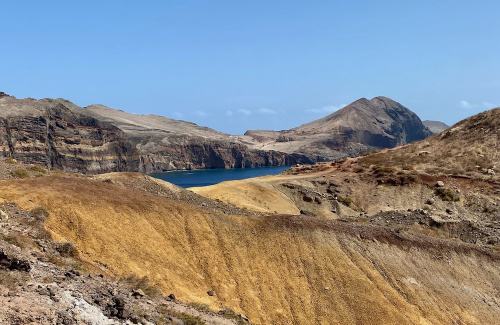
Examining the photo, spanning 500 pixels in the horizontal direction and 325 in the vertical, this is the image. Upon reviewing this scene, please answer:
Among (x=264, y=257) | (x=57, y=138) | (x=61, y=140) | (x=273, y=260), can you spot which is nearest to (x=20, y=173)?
(x=264, y=257)

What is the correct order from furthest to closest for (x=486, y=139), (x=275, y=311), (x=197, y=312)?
(x=486, y=139) < (x=275, y=311) < (x=197, y=312)

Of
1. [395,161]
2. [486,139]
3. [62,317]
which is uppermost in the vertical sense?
[486,139]

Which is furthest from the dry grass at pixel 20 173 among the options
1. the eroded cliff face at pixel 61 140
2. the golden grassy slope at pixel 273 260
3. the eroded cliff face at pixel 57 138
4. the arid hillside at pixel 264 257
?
the eroded cliff face at pixel 61 140

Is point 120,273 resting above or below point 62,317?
below

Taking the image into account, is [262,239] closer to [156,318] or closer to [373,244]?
→ [373,244]

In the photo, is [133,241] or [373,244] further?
[373,244]

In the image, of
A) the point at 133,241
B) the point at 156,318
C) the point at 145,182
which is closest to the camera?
the point at 156,318

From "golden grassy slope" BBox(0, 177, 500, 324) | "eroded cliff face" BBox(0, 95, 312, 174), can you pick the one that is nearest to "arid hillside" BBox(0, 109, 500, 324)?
"golden grassy slope" BBox(0, 177, 500, 324)

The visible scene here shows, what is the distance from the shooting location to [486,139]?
78000 mm

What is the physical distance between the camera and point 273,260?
30797mm

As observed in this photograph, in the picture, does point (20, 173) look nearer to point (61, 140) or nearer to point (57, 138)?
point (57, 138)

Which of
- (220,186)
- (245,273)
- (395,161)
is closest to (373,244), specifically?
(245,273)

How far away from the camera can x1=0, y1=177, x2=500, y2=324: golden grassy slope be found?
84.8 feet

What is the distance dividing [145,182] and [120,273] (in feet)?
70.9
